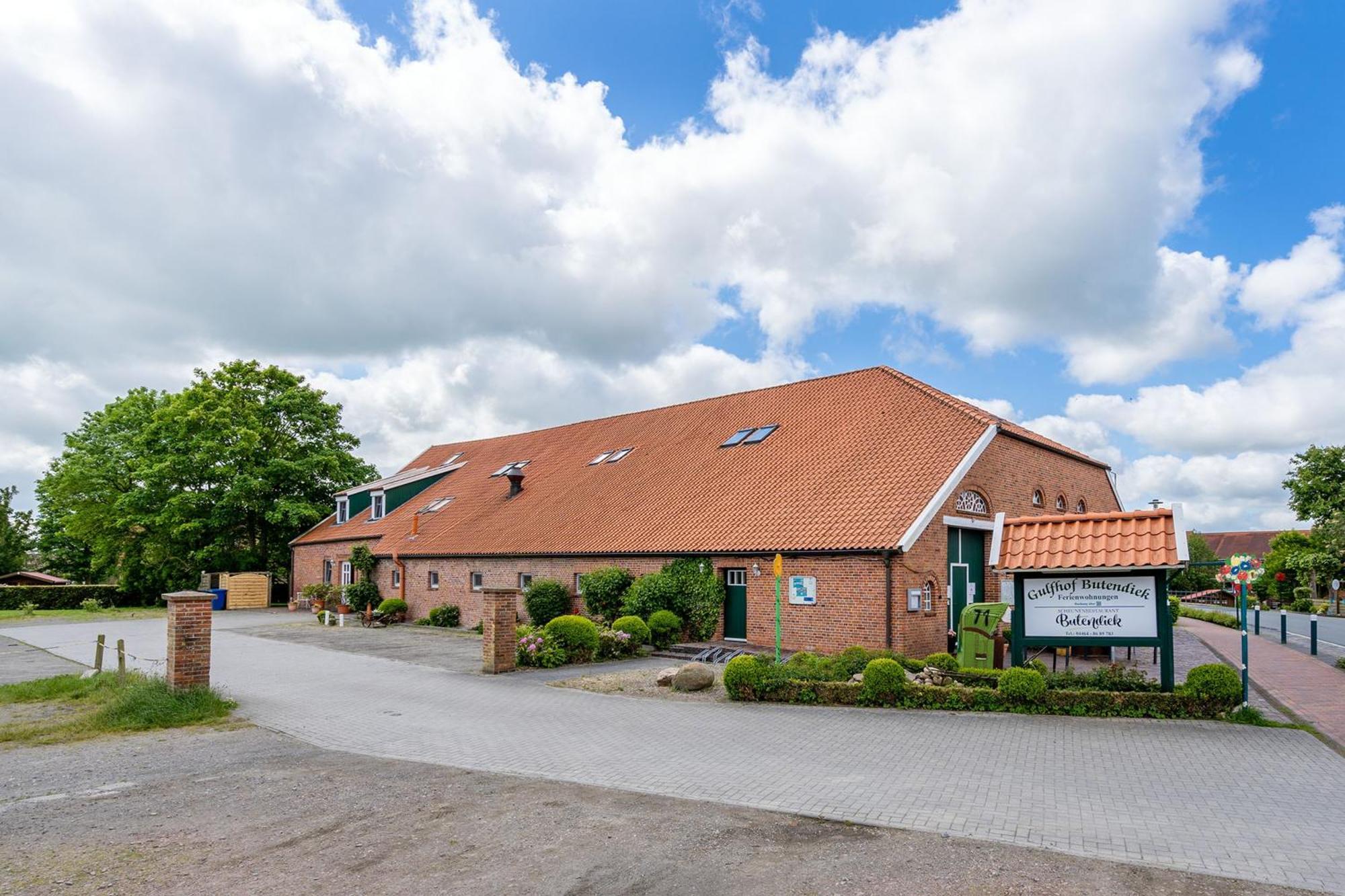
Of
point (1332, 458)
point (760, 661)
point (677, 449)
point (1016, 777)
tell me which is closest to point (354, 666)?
point (760, 661)

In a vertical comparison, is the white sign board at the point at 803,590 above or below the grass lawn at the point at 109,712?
above

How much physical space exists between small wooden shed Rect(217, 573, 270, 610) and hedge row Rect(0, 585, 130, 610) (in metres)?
7.32

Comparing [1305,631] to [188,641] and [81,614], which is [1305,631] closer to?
[188,641]

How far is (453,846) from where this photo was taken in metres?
6.56

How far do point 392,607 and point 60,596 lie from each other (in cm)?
2367

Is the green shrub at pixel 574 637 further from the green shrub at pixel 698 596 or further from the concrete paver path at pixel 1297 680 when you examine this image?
the concrete paver path at pixel 1297 680

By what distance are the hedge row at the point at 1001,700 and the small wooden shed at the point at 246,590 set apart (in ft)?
114

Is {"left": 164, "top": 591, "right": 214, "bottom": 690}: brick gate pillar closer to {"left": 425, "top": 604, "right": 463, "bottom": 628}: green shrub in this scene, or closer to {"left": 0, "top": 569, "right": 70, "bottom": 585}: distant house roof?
{"left": 425, "top": 604, "right": 463, "bottom": 628}: green shrub

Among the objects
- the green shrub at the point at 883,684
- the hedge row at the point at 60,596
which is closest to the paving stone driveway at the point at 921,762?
the green shrub at the point at 883,684

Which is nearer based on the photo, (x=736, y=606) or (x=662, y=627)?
(x=662, y=627)

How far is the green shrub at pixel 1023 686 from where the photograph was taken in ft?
39.1

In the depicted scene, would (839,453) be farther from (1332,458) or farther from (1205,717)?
(1332,458)

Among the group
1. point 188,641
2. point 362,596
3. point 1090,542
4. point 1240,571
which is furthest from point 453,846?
point 362,596

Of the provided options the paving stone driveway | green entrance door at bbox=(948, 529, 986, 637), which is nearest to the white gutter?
green entrance door at bbox=(948, 529, 986, 637)
